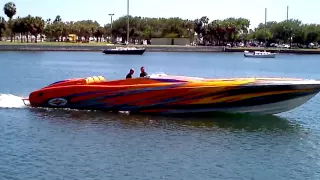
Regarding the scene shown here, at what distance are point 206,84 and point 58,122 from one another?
22.3 feet

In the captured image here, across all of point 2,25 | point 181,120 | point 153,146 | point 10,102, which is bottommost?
point 153,146

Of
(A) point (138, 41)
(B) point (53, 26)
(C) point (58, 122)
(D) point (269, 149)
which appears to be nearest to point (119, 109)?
(C) point (58, 122)

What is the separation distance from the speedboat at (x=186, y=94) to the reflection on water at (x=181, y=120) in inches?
13.7

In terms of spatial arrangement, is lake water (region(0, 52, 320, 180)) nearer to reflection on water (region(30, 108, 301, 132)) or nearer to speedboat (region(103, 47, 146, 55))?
reflection on water (region(30, 108, 301, 132))

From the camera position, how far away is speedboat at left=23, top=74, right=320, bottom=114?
85.8 feet

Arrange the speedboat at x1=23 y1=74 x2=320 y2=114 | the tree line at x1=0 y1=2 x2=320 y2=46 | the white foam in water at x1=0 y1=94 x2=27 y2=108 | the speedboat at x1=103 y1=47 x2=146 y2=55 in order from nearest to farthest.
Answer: the speedboat at x1=23 y1=74 x2=320 y2=114, the white foam in water at x1=0 y1=94 x2=27 y2=108, the speedboat at x1=103 y1=47 x2=146 y2=55, the tree line at x1=0 y1=2 x2=320 y2=46

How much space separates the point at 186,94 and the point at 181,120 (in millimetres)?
1210

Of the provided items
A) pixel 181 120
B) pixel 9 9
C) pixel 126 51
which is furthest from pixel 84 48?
pixel 181 120

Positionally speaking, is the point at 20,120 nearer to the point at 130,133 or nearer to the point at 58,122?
the point at 58,122

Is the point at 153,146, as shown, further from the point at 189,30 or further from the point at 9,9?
the point at 189,30

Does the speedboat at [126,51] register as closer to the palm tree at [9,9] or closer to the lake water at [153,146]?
the palm tree at [9,9]

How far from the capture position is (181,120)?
2605cm

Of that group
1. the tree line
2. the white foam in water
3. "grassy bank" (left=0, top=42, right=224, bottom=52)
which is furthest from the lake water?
the tree line

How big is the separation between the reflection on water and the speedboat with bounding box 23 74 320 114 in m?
0.35
